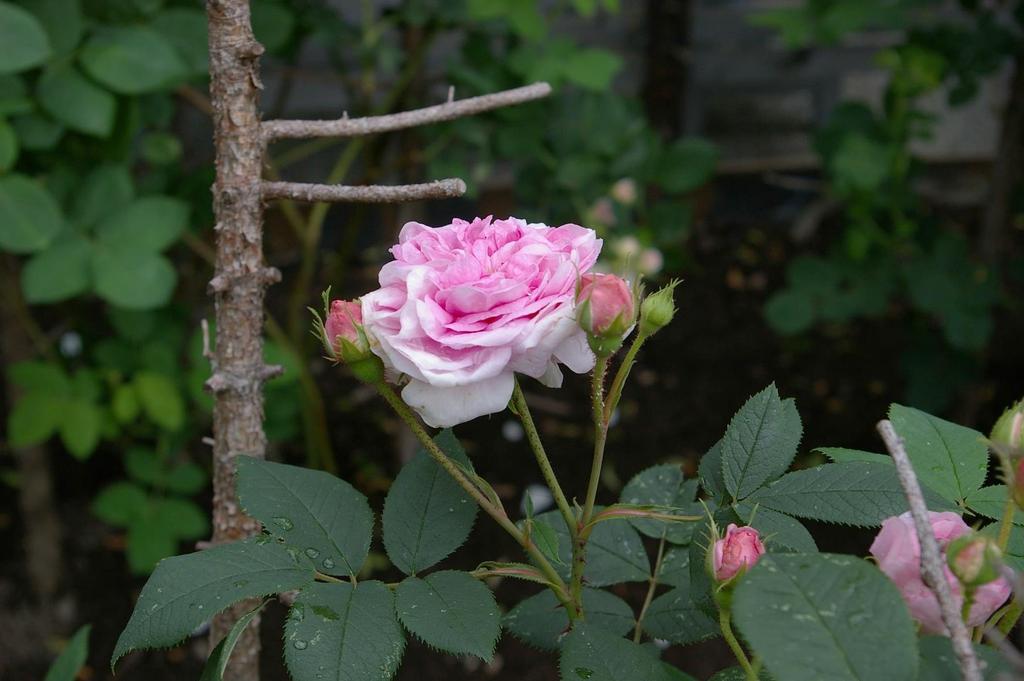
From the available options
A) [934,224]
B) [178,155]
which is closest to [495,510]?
[178,155]

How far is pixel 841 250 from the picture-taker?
2143mm

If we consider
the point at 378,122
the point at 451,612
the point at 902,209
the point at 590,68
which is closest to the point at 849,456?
the point at 451,612

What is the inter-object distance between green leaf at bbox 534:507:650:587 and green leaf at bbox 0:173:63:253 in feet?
2.76

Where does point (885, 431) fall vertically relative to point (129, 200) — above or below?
above

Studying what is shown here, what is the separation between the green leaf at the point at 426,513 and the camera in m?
0.60

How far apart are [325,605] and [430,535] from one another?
0.30 ft

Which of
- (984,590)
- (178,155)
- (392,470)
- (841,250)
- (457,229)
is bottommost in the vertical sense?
(392,470)

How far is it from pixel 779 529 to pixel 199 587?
0.32 m

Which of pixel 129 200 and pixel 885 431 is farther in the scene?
pixel 129 200

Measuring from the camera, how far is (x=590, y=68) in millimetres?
1677

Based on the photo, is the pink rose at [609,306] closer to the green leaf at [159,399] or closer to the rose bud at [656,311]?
the rose bud at [656,311]

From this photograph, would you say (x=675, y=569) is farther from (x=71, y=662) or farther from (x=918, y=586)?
(x=71, y=662)

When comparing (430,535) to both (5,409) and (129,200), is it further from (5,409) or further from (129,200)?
(5,409)

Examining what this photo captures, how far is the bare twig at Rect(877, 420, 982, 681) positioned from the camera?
0.41m
